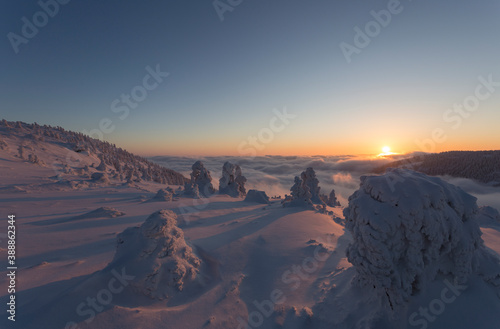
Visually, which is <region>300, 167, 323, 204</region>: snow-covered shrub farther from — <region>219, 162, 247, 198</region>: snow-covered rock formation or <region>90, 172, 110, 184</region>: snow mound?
<region>90, 172, 110, 184</region>: snow mound

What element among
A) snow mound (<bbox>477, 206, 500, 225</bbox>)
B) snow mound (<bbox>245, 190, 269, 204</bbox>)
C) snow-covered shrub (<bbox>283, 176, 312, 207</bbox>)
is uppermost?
snow-covered shrub (<bbox>283, 176, 312, 207</bbox>)

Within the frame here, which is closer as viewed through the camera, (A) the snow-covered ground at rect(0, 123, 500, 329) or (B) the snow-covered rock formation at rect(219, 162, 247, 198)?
(A) the snow-covered ground at rect(0, 123, 500, 329)

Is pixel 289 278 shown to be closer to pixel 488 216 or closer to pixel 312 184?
pixel 312 184

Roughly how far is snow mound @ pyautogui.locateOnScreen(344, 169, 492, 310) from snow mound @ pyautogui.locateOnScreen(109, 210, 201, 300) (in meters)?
4.65

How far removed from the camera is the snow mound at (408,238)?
13.6 feet

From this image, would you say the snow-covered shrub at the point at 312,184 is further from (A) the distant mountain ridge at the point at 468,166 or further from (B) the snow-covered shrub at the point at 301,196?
(A) the distant mountain ridge at the point at 468,166

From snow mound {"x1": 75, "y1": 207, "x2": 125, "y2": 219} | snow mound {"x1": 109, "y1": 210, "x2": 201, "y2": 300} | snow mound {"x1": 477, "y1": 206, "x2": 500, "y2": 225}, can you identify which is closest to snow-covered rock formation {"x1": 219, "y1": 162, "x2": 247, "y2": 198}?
snow mound {"x1": 75, "y1": 207, "x2": 125, "y2": 219}

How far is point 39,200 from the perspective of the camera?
1339 centimetres

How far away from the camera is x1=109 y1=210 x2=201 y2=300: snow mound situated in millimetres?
4961

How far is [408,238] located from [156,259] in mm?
6259

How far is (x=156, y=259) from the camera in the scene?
5309 mm

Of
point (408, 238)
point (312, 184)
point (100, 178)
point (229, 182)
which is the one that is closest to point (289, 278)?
point (408, 238)

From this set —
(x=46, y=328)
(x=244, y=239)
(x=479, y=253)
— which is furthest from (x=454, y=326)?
(x=46, y=328)

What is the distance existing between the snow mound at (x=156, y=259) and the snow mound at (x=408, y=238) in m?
4.65
